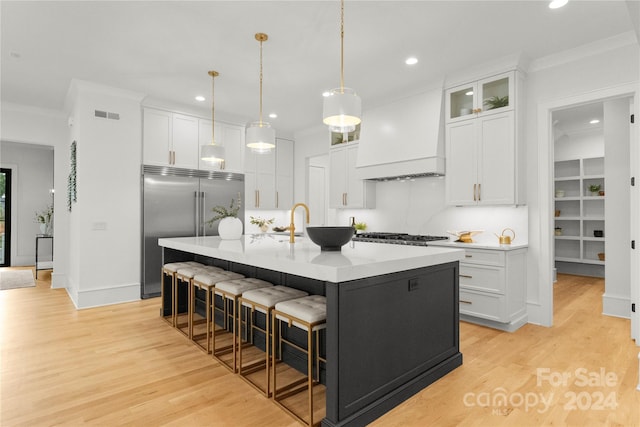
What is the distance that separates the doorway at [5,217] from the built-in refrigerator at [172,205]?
201 inches

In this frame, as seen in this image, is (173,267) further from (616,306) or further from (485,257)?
(616,306)

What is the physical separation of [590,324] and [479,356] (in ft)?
5.67

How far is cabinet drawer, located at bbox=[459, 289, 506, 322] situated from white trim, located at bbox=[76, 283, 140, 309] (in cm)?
412

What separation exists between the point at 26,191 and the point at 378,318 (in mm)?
8924

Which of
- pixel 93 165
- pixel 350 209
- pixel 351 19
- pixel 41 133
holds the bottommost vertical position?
pixel 350 209

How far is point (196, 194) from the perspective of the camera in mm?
→ 5355

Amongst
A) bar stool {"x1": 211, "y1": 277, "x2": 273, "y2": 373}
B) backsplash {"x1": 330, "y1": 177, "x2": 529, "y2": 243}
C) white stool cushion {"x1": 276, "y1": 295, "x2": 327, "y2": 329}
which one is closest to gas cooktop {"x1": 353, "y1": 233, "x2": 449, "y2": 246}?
backsplash {"x1": 330, "y1": 177, "x2": 529, "y2": 243}

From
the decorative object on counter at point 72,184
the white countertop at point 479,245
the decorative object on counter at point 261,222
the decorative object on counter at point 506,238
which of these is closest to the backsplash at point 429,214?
the decorative object on counter at point 506,238

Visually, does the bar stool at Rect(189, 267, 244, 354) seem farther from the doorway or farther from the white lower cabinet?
the doorway

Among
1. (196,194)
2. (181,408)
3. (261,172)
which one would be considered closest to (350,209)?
(261,172)

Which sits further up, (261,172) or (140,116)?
(140,116)

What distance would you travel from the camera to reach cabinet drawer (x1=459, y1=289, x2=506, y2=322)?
3500 millimetres

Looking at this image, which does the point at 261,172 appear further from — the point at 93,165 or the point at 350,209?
the point at 93,165

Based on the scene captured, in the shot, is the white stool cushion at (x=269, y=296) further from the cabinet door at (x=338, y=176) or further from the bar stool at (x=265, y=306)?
the cabinet door at (x=338, y=176)
